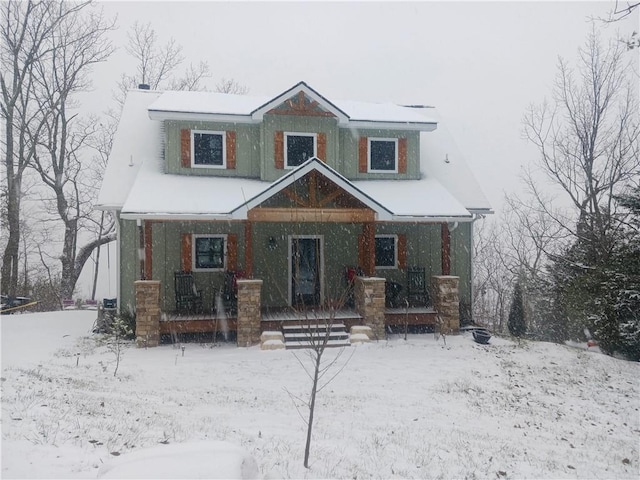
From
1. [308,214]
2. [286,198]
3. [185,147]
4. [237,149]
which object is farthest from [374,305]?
[185,147]

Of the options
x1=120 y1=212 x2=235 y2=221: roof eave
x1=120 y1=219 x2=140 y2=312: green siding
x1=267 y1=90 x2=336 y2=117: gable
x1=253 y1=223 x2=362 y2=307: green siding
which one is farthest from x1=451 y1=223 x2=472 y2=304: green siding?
x1=120 y1=219 x2=140 y2=312: green siding

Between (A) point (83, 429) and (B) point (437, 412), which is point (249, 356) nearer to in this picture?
(B) point (437, 412)

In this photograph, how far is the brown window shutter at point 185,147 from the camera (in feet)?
43.7

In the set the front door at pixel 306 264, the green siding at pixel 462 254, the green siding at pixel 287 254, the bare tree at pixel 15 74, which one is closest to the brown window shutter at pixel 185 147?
the green siding at pixel 287 254

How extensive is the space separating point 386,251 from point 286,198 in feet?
11.7

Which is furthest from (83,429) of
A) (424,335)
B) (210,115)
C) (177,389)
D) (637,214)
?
(637,214)

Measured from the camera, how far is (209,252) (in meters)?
13.0

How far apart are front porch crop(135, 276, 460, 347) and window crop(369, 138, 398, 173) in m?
3.92

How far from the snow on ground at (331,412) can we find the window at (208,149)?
5176mm

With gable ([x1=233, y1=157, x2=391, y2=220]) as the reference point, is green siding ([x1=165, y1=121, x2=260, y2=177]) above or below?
above

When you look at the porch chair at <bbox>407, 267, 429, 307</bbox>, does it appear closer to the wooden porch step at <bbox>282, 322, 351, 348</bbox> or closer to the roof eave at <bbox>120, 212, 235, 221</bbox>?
the wooden porch step at <bbox>282, 322, 351, 348</bbox>

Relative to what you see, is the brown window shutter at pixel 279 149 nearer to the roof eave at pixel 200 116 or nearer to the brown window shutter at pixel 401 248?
the roof eave at pixel 200 116

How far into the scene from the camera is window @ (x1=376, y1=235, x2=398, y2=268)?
13.8 m

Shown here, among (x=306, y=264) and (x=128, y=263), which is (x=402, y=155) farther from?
(x=128, y=263)
